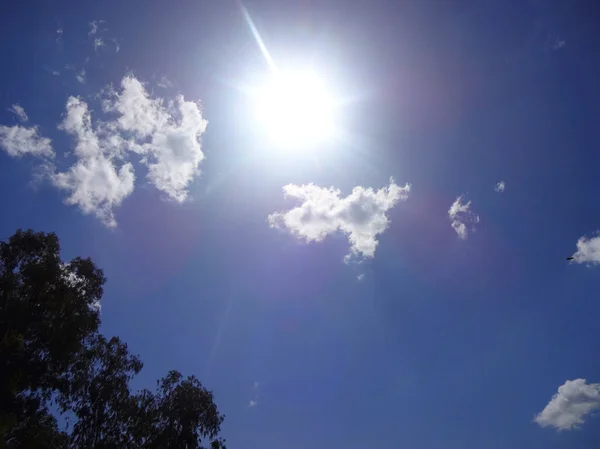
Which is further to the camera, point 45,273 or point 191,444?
point 191,444

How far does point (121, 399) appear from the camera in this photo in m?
27.0

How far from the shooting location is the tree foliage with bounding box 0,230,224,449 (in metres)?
21.5

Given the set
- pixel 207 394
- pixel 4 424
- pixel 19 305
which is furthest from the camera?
pixel 207 394

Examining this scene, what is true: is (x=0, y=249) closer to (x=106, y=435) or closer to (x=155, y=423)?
(x=106, y=435)

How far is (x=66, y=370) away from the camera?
24.5 m

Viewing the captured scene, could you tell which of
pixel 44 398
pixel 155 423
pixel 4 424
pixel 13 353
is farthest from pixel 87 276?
pixel 155 423

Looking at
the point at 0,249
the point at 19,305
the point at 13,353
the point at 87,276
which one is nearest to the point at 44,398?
the point at 13,353

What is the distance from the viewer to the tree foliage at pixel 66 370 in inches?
848

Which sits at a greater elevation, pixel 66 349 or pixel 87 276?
pixel 87 276

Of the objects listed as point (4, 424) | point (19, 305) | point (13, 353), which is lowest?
point (4, 424)

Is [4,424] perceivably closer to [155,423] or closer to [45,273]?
[45,273]

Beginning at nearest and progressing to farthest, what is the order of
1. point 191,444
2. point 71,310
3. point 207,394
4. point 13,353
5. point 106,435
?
point 13,353, point 71,310, point 106,435, point 191,444, point 207,394

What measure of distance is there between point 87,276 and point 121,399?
31.5 feet

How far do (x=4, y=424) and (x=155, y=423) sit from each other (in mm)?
12517
